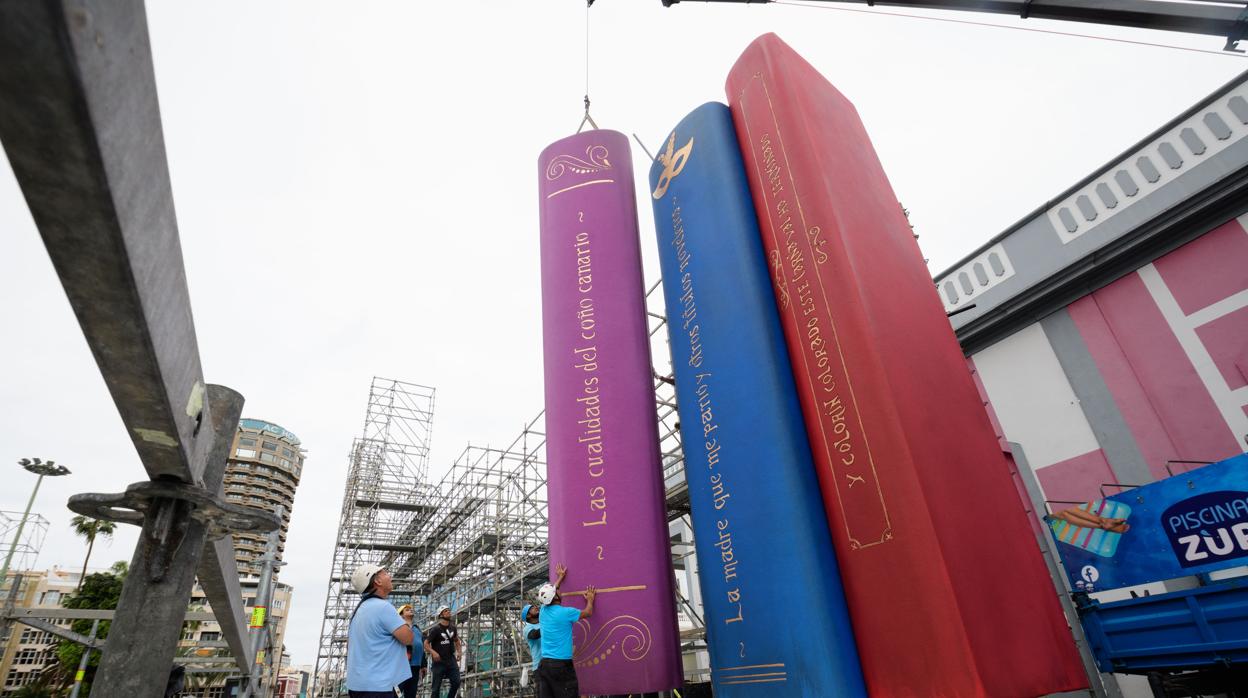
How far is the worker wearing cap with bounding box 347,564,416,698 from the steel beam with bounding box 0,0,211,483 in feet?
6.00

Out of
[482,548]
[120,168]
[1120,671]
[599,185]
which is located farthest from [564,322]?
[482,548]

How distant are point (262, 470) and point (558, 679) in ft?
258

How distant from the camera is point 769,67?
17.4ft

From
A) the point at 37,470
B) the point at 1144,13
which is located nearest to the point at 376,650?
the point at 1144,13

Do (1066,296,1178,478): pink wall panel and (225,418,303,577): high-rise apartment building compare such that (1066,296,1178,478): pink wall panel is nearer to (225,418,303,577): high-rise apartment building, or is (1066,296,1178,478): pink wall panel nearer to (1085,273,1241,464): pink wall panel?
(1085,273,1241,464): pink wall panel

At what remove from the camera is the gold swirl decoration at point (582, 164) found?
20.6 feet

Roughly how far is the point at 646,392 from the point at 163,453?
11.6 feet

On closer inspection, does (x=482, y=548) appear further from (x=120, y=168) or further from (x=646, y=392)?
(x=120, y=168)

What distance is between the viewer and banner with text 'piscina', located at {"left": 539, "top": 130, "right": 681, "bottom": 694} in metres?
4.44

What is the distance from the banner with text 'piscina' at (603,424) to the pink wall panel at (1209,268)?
5.34 meters

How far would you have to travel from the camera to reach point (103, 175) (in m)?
1.36

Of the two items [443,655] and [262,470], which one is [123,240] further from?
[262,470]

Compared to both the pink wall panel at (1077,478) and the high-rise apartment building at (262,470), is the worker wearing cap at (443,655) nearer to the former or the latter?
the pink wall panel at (1077,478)

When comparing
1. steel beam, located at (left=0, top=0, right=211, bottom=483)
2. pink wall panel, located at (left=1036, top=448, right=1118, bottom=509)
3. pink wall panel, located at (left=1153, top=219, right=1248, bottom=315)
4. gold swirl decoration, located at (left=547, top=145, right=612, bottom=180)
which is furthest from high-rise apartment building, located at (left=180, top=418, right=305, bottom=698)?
pink wall panel, located at (left=1153, top=219, right=1248, bottom=315)
